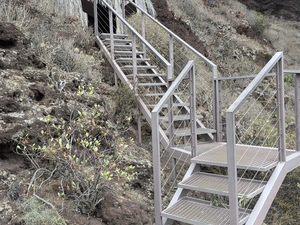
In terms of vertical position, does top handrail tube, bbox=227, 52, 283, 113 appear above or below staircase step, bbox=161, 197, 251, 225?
above

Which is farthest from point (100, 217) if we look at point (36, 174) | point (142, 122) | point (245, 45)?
point (245, 45)

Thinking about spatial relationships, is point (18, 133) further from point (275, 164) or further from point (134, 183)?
point (275, 164)

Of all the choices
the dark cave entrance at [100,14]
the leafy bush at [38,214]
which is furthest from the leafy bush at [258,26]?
the leafy bush at [38,214]

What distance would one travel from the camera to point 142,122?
18.0 ft

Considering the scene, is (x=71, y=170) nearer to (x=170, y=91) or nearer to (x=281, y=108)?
(x=170, y=91)

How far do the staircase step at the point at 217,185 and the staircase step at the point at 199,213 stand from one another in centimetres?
17

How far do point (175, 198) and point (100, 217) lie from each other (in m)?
0.82

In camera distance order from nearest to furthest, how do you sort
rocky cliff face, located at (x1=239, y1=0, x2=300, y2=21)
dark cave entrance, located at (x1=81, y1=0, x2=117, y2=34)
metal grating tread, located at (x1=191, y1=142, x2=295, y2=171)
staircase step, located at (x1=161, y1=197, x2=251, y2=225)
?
staircase step, located at (x1=161, y1=197, x2=251, y2=225), metal grating tread, located at (x1=191, y1=142, x2=295, y2=171), dark cave entrance, located at (x1=81, y1=0, x2=117, y2=34), rocky cliff face, located at (x1=239, y1=0, x2=300, y2=21)

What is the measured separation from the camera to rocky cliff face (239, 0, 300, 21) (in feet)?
61.1

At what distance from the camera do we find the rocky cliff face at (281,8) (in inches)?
733

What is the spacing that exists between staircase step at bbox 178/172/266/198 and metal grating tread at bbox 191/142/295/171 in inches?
6.7

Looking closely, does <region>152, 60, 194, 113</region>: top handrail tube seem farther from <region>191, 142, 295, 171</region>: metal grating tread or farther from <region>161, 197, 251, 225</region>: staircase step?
<region>161, 197, 251, 225</region>: staircase step

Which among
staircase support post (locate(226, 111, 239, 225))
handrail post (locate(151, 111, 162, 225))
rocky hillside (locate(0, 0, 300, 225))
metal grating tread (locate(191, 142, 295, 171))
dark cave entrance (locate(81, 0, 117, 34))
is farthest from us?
dark cave entrance (locate(81, 0, 117, 34))

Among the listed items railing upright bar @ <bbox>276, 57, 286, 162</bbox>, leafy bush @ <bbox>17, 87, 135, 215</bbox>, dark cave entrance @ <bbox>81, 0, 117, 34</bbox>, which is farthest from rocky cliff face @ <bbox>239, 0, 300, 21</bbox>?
leafy bush @ <bbox>17, 87, 135, 215</bbox>
